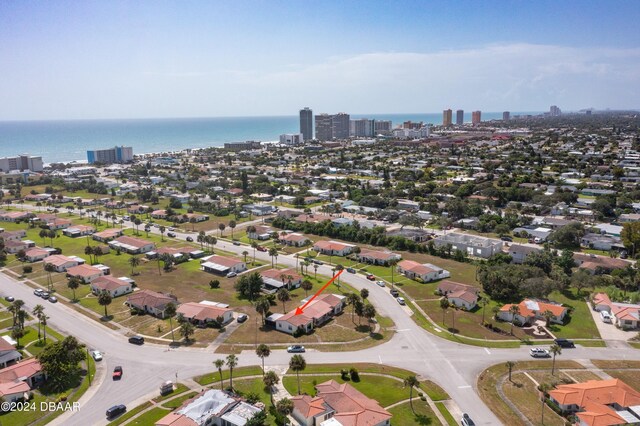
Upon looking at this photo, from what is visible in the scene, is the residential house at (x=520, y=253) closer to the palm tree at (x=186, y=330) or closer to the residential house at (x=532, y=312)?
the residential house at (x=532, y=312)

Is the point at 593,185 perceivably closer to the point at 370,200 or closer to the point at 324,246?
the point at 370,200

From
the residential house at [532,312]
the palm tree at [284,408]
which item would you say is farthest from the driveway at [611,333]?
the palm tree at [284,408]

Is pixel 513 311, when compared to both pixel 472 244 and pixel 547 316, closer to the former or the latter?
pixel 547 316

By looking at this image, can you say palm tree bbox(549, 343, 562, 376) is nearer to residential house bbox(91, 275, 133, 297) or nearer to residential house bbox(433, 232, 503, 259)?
residential house bbox(433, 232, 503, 259)


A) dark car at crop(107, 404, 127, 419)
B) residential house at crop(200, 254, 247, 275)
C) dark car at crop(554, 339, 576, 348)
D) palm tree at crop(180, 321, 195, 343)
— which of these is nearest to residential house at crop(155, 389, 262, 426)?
dark car at crop(107, 404, 127, 419)

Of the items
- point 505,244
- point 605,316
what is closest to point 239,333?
point 605,316

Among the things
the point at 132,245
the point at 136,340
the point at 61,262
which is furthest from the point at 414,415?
the point at 132,245
